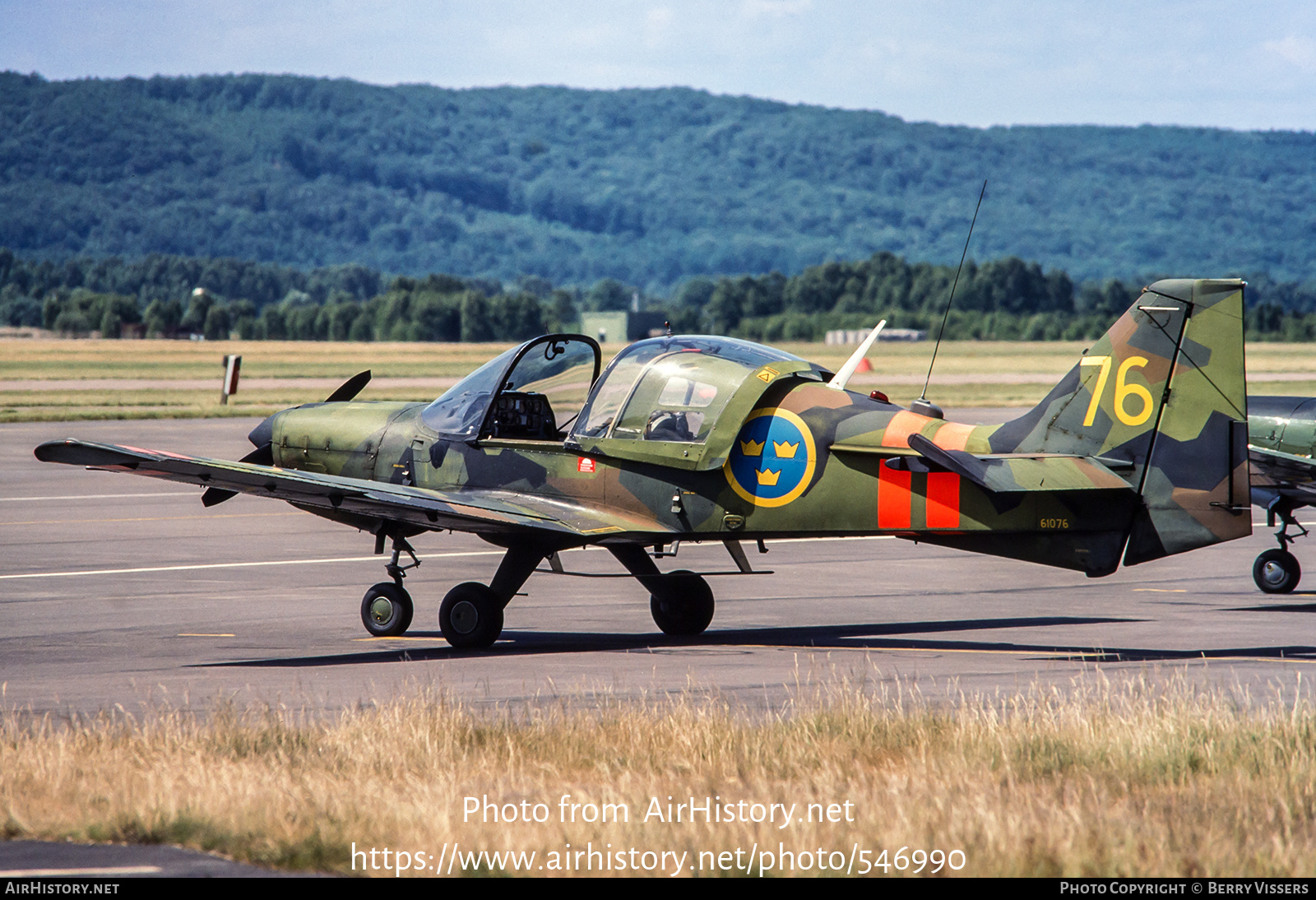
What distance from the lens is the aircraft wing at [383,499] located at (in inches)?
505

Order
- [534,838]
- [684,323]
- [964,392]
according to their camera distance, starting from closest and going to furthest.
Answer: [534,838] < [964,392] < [684,323]

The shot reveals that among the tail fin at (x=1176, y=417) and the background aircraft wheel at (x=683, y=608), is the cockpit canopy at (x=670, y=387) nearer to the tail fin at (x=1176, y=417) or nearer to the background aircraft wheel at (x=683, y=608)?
the background aircraft wheel at (x=683, y=608)

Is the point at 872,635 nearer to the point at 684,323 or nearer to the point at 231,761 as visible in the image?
the point at 231,761

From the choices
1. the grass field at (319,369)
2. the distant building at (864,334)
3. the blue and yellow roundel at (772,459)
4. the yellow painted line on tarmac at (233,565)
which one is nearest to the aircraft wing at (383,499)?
the blue and yellow roundel at (772,459)

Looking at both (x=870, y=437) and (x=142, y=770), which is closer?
(x=142, y=770)

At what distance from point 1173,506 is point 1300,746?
405cm

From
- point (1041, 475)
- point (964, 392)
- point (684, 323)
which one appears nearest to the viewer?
point (1041, 475)

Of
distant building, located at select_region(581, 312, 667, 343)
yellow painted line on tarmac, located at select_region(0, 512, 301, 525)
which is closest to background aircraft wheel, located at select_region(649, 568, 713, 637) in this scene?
yellow painted line on tarmac, located at select_region(0, 512, 301, 525)

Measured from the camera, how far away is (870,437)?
13258 mm

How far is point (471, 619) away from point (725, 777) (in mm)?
5912

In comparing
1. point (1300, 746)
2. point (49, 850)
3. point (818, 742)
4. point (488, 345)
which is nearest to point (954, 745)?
point (818, 742)

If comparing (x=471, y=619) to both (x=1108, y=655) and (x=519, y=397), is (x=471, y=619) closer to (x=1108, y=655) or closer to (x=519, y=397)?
(x=519, y=397)

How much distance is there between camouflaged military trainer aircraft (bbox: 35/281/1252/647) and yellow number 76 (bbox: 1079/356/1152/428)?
0.6 inches

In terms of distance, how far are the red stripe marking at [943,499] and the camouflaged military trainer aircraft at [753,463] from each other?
0.05 feet
